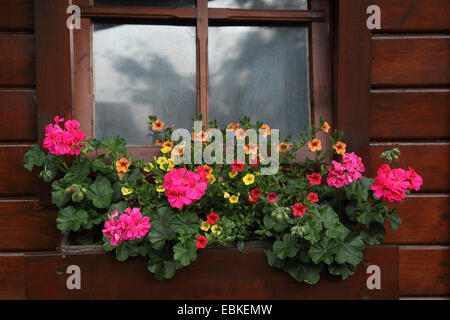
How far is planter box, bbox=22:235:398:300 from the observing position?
108 cm

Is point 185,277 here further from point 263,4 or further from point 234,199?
point 263,4

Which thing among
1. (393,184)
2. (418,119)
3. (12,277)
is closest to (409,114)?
(418,119)

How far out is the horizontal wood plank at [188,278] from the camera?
1.08 meters

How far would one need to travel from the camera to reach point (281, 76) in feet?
4.54

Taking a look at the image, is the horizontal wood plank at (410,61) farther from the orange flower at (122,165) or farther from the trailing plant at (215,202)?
the orange flower at (122,165)

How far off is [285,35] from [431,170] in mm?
715

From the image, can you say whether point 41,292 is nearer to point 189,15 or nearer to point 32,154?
point 32,154

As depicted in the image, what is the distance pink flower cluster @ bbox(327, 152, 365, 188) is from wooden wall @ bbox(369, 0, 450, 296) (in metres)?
0.21

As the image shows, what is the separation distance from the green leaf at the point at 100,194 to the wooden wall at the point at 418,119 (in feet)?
2.94

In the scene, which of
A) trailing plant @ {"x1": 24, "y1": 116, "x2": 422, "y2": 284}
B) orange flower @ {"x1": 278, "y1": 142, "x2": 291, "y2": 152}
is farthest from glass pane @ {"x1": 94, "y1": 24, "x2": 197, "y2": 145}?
orange flower @ {"x1": 278, "y1": 142, "x2": 291, "y2": 152}

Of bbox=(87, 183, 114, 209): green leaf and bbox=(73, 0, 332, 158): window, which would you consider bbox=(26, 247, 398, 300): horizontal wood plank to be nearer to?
bbox=(87, 183, 114, 209): green leaf

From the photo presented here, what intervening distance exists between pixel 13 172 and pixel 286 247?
946 mm

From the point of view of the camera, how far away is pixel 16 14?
4.10ft

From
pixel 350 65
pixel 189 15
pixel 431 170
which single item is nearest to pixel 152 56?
pixel 189 15
